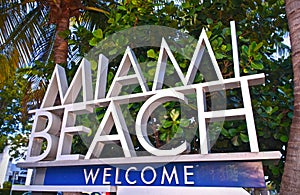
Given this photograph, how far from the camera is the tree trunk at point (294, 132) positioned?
5.77ft

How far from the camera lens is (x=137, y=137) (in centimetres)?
223

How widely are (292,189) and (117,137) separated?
130 centimetres

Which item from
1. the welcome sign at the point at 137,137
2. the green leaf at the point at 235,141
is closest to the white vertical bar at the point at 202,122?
the welcome sign at the point at 137,137

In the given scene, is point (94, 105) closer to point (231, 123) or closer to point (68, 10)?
point (231, 123)

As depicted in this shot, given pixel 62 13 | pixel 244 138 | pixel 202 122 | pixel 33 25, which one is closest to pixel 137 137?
pixel 202 122

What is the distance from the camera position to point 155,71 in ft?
8.07

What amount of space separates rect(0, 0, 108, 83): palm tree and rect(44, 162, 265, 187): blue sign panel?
2.49m

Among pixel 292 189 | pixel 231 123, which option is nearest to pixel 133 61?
pixel 231 123

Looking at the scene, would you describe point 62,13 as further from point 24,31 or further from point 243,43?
point 243,43

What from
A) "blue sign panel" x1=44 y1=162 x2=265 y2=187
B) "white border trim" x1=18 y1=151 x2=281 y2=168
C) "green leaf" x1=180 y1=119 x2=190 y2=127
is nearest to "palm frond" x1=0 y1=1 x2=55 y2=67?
"white border trim" x1=18 y1=151 x2=281 y2=168

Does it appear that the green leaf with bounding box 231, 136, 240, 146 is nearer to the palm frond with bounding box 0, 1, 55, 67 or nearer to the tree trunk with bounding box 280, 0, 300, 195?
the tree trunk with bounding box 280, 0, 300, 195

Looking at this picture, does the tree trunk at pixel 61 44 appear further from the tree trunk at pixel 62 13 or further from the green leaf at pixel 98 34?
the green leaf at pixel 98 34

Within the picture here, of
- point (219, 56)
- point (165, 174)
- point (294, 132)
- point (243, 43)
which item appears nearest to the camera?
point (294, 132)

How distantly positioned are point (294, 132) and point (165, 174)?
37.7 inches
